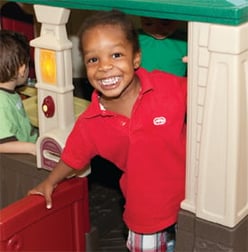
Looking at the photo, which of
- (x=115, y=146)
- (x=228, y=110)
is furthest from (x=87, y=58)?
(x=228, y=110)

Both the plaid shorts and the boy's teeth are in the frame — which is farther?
the plaid shorts

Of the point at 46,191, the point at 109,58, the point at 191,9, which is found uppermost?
the point at 191,9

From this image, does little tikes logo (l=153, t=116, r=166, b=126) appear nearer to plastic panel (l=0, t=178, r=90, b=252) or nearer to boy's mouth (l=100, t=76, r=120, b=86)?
boy's mouth (l=100, t=76, r=120, b=86)

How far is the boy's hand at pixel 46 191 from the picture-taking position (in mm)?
1540

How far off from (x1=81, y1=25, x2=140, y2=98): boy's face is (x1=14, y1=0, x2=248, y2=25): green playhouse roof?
0.06 meters

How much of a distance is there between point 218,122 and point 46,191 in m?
0.48

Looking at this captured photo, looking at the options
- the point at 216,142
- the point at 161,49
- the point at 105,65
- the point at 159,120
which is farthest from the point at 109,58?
the point at 161,49

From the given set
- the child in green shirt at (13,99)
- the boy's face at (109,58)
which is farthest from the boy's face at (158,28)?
the boy's face at (109,58)

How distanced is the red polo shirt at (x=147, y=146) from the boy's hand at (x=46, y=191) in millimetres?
78

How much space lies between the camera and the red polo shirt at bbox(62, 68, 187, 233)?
1404 millimetres

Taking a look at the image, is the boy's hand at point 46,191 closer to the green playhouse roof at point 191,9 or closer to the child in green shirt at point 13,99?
the child in green shirt at point 13,99

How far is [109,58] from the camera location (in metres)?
1.35

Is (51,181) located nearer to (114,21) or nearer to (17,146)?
(17,146)

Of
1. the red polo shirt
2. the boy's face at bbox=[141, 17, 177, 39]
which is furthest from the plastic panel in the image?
the boy's face at bbox=[141, 17, 177, 39]
